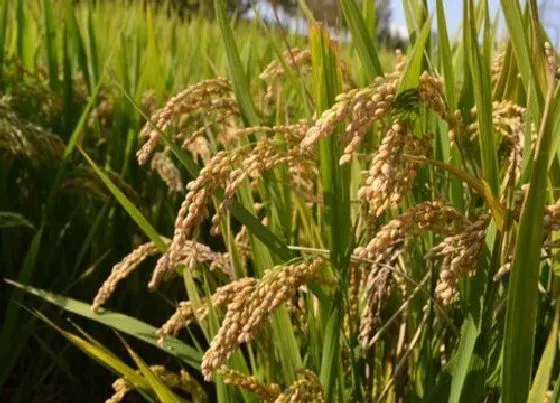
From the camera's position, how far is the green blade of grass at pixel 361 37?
1.16 meters

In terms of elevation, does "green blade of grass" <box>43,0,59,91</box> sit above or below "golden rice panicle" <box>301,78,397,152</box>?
above

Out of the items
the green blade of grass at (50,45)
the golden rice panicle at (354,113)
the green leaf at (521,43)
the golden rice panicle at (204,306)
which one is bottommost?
the golden rice panicle at (204,306)

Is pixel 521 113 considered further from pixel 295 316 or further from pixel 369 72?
pixel 295 316

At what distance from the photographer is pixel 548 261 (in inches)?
49.1

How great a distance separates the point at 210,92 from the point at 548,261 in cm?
59

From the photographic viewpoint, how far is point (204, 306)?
126 cm

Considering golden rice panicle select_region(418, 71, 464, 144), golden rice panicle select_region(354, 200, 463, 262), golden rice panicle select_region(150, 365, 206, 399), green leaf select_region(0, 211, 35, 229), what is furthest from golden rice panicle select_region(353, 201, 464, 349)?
green leaf select_region(0, 211, 35, 229)

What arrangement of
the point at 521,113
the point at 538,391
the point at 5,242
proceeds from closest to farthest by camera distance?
the point at 538,391 → the point at 521,113 → the point at 5,242

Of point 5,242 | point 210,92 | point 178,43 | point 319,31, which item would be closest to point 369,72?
point 319,31

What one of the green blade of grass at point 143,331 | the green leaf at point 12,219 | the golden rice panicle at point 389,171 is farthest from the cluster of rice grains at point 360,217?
the green leaf at point 12,219

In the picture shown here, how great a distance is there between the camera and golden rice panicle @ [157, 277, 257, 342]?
3.54 feet

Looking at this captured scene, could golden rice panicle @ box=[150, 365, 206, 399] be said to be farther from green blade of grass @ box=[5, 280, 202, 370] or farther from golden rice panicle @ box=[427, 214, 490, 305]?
golden rice panicle @ box=[427, 214, 490, 305]

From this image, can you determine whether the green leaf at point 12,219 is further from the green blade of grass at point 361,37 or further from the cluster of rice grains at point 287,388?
the green blade of grass at point 361,37

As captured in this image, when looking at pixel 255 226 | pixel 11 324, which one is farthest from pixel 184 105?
pixel 11 324
